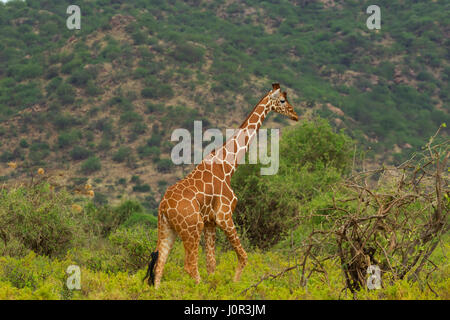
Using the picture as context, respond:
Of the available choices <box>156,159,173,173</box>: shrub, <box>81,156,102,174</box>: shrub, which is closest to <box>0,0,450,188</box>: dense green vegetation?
<box>156,159,173,173</box>: shrub

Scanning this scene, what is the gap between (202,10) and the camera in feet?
187

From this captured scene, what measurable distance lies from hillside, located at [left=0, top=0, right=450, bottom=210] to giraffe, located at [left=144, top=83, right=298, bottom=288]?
22.5 meters

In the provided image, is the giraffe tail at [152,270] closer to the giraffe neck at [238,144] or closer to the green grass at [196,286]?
the green grass at [196,286]

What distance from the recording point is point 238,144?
8.56 meters

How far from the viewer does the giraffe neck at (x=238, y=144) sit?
834cm

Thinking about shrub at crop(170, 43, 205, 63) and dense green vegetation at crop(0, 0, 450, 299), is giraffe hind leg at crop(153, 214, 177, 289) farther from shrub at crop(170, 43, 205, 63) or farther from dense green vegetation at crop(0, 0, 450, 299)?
shrub at crop(170, 43, 205, 63)

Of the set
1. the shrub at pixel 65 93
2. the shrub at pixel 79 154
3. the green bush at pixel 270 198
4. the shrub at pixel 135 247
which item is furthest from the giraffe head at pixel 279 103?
the shrub at pixel 65 93

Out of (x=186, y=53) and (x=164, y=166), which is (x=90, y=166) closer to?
(x=164, y=166)

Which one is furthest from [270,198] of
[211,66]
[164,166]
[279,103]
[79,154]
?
[211,66]

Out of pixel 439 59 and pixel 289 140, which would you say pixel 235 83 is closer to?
pixel 439 59

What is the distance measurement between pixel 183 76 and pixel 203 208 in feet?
118

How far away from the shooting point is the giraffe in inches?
297
